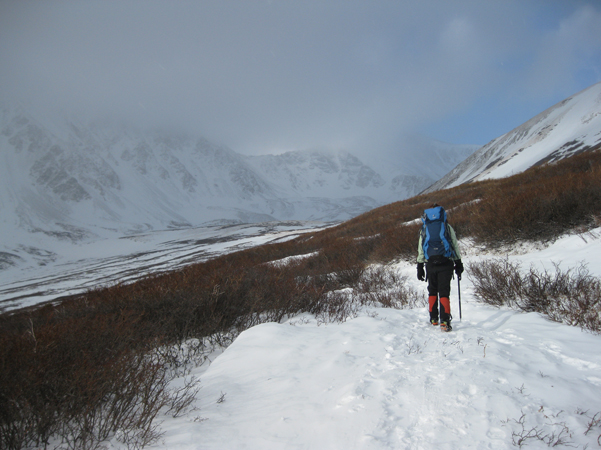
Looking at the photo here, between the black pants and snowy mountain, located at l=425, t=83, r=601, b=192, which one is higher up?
snowy mountain, located at l=425, t=83, r=601, b=192

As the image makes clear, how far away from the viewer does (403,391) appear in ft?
7.67

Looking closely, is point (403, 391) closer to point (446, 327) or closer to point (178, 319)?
point (446, 327)

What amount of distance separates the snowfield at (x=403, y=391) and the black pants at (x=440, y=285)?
0.33 meters

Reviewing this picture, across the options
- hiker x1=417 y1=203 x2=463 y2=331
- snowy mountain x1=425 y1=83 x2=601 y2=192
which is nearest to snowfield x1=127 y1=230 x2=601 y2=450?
hiker x1=417 y1=203 x2=463 y2=331

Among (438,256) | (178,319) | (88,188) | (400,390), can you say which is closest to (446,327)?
(438,256)

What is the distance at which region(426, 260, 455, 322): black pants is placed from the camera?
4.11m

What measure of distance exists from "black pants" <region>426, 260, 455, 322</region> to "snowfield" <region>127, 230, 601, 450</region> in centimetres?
33

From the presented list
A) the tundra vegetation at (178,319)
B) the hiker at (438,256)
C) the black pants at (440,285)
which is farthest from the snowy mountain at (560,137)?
the black pants at (440,285)

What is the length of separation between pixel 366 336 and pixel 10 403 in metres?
3.36

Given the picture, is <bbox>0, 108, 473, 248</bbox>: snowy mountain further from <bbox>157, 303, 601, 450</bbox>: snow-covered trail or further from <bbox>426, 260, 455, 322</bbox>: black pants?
<bbox>426, 260, 455, 322</bbox>: black pants

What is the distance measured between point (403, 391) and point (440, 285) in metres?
2.42

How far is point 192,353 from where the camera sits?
167 inches

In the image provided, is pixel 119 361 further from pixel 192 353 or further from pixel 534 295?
pixel 534 295

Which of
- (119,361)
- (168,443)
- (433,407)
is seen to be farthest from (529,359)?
(119,361)
